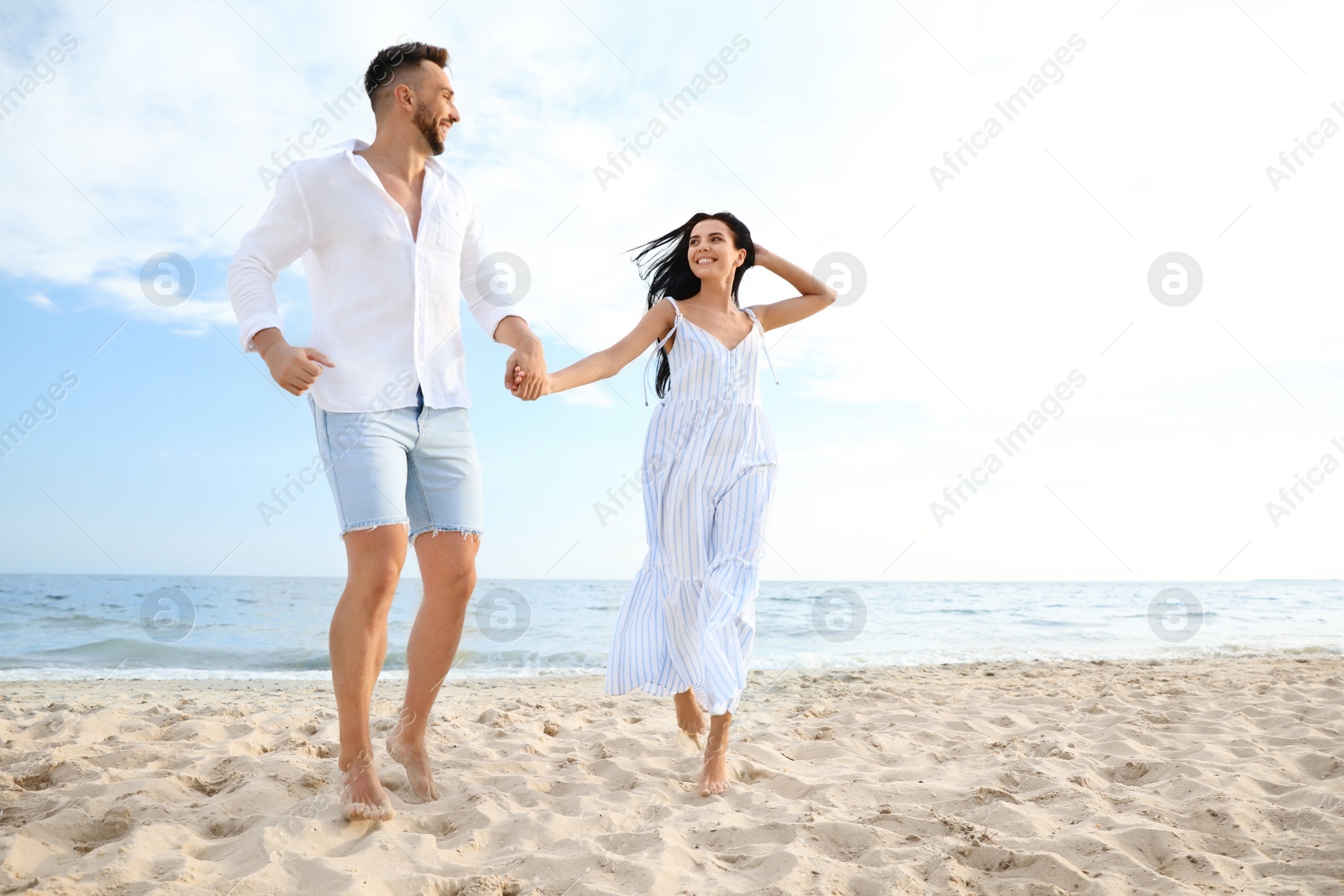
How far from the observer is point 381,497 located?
2434 millimetres

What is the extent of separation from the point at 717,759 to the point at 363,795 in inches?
48.1

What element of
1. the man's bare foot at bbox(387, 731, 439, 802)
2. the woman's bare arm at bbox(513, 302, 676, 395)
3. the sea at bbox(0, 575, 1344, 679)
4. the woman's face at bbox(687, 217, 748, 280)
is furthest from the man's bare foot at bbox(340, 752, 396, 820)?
the sea at bbox(0, 575, 1344, 679)

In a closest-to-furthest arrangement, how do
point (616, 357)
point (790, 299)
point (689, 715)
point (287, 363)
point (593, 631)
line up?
1. point (287, 363)
2. point (616, 357)
3. point (689, 715)
4. point (790, 299)
5. point (593, 631)

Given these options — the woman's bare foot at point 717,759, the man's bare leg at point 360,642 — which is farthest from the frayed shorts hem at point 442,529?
the woman's bare foot at point 717,759

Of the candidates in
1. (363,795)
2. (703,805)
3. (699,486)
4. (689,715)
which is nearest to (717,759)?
(703,805)

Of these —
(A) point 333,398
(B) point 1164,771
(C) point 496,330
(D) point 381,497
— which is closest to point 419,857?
(D) point 381,497

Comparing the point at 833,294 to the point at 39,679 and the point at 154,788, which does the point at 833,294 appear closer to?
the point at 154,788

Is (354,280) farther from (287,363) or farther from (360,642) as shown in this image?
(360,642)

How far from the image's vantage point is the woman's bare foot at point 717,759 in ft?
9.54

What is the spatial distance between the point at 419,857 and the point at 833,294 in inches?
108

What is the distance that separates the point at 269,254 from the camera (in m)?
2.48

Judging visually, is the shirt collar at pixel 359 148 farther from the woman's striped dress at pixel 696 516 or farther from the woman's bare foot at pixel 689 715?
the woman's bare foot at pixel 689 715

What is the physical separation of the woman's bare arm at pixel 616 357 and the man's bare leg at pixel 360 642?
655 mm

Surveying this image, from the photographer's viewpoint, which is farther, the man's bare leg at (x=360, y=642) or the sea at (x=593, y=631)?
the sea at (x=593, y=631)
